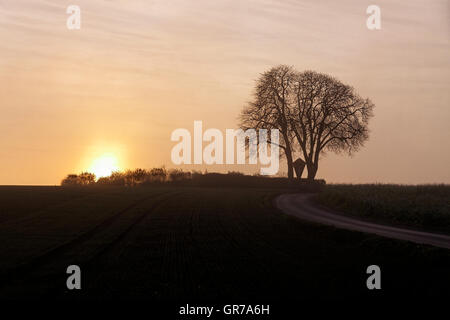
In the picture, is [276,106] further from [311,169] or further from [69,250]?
[69,250]

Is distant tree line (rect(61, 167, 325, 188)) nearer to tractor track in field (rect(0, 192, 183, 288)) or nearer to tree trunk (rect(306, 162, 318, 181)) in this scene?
tree trunk (rect(306, 162, 318, 181))

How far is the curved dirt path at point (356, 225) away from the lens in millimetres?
25178

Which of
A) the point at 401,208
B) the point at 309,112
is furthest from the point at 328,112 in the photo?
the point at 401,208

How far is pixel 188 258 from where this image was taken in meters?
19.2

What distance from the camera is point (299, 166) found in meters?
80.2

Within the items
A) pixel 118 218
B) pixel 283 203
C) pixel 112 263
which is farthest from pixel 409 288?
pixel 283 203

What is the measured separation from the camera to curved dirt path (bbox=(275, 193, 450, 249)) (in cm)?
2518

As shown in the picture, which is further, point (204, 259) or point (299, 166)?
point (299, 166)

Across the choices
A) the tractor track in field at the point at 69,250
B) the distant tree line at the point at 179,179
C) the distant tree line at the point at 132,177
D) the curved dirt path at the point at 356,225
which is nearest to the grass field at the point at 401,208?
the curved dirt path at the point at 356,225

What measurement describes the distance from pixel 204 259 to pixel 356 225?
14575mm

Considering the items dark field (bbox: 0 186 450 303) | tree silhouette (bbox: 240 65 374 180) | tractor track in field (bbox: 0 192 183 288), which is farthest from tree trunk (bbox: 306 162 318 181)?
tractor track in field (bbox: 0 192 183 288)
